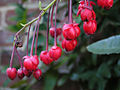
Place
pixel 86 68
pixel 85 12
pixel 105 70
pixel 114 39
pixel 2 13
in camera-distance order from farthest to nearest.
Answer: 1. pixel 2 13
2. pixel 86 68
3. pixel 105 70
4. pixel 114 39
5. pixel 85 12

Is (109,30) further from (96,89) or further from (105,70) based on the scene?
(96,89)

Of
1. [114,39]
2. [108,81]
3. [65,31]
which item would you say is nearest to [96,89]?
[108,81]

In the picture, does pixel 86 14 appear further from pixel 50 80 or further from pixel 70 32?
pixel 50 80

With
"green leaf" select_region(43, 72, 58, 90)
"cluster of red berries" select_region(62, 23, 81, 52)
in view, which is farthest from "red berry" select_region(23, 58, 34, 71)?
"green leaf" select_region(43, 72, 58, 90)

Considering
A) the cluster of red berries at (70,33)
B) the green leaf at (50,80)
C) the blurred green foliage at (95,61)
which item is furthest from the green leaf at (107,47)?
the green leaf at (50,80)

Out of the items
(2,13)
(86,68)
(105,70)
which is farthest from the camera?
(2,13)

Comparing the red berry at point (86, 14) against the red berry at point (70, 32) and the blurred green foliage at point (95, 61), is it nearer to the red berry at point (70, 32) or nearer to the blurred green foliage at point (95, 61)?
the red berry at point (70, 32)

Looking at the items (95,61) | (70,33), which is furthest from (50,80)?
(70,33)

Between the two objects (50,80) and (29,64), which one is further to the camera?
(50,80)
